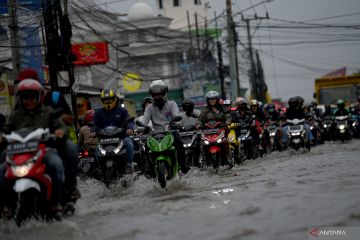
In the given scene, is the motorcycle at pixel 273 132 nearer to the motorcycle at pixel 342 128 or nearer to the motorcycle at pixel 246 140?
the motorcycle at pixel 342 128

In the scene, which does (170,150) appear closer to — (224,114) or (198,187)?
(198,187)

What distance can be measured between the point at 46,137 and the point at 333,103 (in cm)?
3121

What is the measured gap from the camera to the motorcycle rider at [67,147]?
829 cm

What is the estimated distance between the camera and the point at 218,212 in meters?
7.63

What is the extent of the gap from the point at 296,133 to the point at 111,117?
8.86m

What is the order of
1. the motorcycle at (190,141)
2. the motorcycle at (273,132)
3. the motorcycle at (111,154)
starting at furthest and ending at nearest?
the motorcycle at (273,132) < the motorcycle at (190,141) < the motorcycle at (111,154)

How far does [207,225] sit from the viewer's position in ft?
22.3

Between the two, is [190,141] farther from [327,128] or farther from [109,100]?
[327,128]

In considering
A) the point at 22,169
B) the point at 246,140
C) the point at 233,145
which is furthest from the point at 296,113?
the point at 22,169

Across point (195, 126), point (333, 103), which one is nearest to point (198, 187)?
point (195, 126)

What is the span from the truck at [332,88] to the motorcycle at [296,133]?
17.1 m

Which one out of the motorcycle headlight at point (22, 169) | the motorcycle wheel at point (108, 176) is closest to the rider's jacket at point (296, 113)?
the motorcycle wheel at point (108, 176)

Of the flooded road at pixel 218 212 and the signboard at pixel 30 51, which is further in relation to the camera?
the signboard at pixel 30 51

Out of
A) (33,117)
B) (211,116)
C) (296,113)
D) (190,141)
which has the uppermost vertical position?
(33,117)
